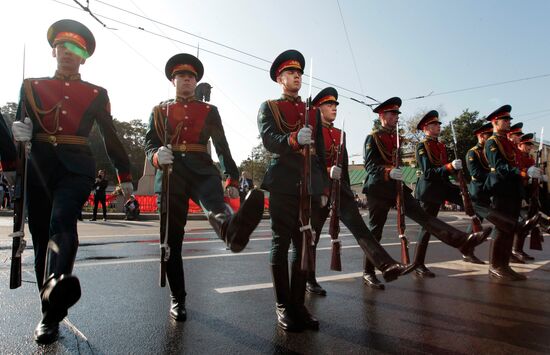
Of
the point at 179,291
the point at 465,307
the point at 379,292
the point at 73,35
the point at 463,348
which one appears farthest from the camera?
the point at 379,292

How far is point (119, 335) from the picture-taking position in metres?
3.15

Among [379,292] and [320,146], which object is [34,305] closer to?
[320,146]

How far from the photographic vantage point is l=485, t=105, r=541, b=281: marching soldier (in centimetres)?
574

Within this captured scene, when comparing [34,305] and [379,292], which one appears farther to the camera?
[379,292]

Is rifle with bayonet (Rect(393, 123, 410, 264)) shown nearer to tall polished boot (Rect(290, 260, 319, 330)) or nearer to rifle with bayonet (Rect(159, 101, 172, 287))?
tall polished boot (Rect(290, 260, 319, 330))

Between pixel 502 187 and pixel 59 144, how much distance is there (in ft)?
17.1

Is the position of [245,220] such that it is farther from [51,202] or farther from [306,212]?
[51,202]

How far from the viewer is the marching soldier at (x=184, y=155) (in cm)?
365

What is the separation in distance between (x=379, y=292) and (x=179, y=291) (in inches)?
88.8

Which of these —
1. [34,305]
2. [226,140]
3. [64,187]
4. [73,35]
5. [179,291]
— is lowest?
[34,305]

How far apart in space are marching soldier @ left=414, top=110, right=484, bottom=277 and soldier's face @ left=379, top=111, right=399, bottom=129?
96cm

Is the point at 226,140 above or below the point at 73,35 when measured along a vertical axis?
below

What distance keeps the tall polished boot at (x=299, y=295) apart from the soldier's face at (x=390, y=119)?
2.49 m

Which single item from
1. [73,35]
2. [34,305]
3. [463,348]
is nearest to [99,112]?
[73,35]
